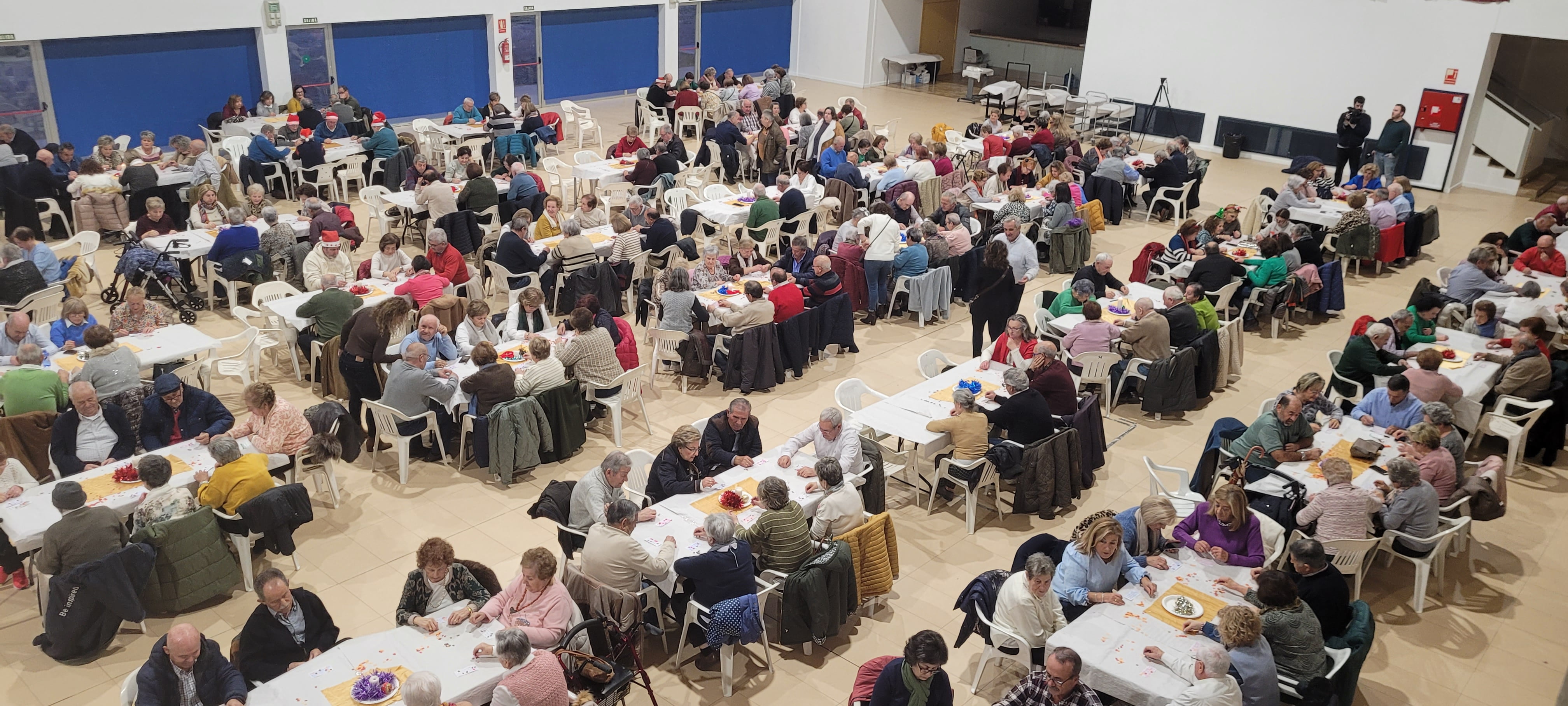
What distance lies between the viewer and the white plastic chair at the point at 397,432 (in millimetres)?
8266

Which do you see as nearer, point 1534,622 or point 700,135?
point 1534,622

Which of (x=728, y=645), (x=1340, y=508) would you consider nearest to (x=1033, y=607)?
(x=728, y=645)

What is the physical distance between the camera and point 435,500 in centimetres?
828

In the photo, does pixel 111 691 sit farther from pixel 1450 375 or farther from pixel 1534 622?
pixel 1450 375

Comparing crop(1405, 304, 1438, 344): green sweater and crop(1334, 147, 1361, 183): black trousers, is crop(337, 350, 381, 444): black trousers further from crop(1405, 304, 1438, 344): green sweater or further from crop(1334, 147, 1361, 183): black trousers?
crop(1334, 147, 1361, 183): black trousers

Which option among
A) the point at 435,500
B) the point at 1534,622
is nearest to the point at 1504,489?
the point at 1534,622

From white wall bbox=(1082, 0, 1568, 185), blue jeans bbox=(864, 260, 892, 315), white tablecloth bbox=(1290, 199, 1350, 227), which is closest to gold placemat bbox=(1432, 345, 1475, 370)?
white tablecloth bbox=(1290, 199, 1350, 227)

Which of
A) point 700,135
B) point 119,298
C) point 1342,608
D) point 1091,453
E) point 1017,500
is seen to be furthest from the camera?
point 700,135

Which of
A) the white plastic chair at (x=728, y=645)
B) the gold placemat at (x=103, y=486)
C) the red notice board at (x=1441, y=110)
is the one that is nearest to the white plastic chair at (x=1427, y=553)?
the white plastic chair at (x=728, y=645)

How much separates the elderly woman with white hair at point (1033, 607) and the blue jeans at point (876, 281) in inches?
238

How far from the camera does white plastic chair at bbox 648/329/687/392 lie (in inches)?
388

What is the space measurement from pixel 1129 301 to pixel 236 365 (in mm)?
8001

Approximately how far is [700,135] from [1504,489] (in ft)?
49.0

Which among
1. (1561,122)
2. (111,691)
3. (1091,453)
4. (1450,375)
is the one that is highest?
(1561,122)
